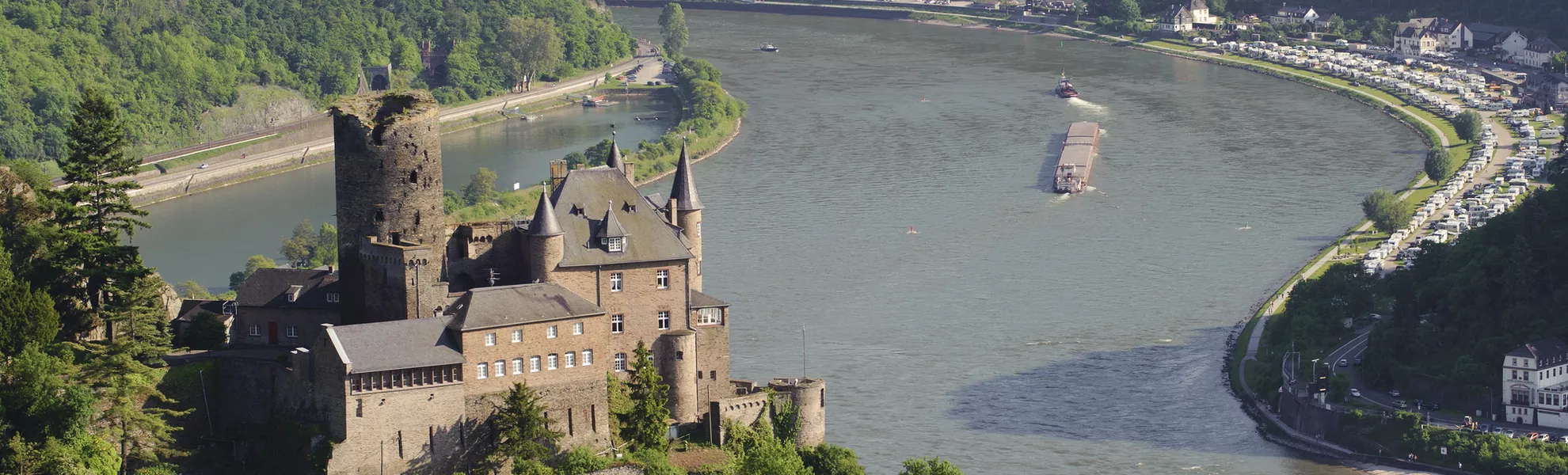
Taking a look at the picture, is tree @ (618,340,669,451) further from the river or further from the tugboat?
the tugboat

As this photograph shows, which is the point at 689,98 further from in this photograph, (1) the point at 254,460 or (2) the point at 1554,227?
(1) the point at 254,460

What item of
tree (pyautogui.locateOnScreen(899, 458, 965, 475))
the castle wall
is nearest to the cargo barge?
tree (pyautogui.locateOnScreen(899, 458, 965, 475))

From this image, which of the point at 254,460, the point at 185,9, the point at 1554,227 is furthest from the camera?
the point at 185,9

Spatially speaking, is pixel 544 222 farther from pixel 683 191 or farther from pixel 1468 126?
pixel 1468 126

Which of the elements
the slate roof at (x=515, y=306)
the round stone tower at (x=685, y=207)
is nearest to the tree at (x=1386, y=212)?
the round stone tower at (x=685, y=207)

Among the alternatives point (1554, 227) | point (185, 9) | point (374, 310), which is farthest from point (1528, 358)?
point (185, 9)

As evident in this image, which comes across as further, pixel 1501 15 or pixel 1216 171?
pixel 1501 15

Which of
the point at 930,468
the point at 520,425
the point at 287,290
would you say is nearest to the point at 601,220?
the point at 520,425
